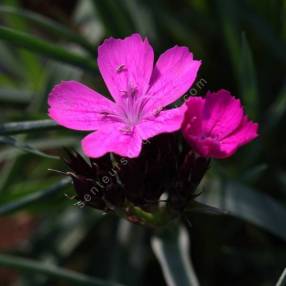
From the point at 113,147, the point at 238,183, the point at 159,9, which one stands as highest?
the point at 159,9

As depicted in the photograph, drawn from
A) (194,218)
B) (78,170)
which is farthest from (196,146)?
(194,218)

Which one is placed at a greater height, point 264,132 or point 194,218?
point 264,132

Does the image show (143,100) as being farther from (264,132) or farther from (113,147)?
(264,132)

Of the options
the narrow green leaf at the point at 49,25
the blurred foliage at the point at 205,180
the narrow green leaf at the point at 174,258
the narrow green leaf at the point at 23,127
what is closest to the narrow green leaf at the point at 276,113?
the blurred foliage at the point at 205,180

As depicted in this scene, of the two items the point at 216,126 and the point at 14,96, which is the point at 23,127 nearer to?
the point at 216,126

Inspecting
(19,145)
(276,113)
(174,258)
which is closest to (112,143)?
(19,145)

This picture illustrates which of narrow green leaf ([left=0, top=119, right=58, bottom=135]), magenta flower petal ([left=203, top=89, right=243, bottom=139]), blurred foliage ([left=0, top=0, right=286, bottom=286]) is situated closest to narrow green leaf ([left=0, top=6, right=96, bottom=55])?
blurred foliage ([left=0, top=0, right=286, bottom=286])
